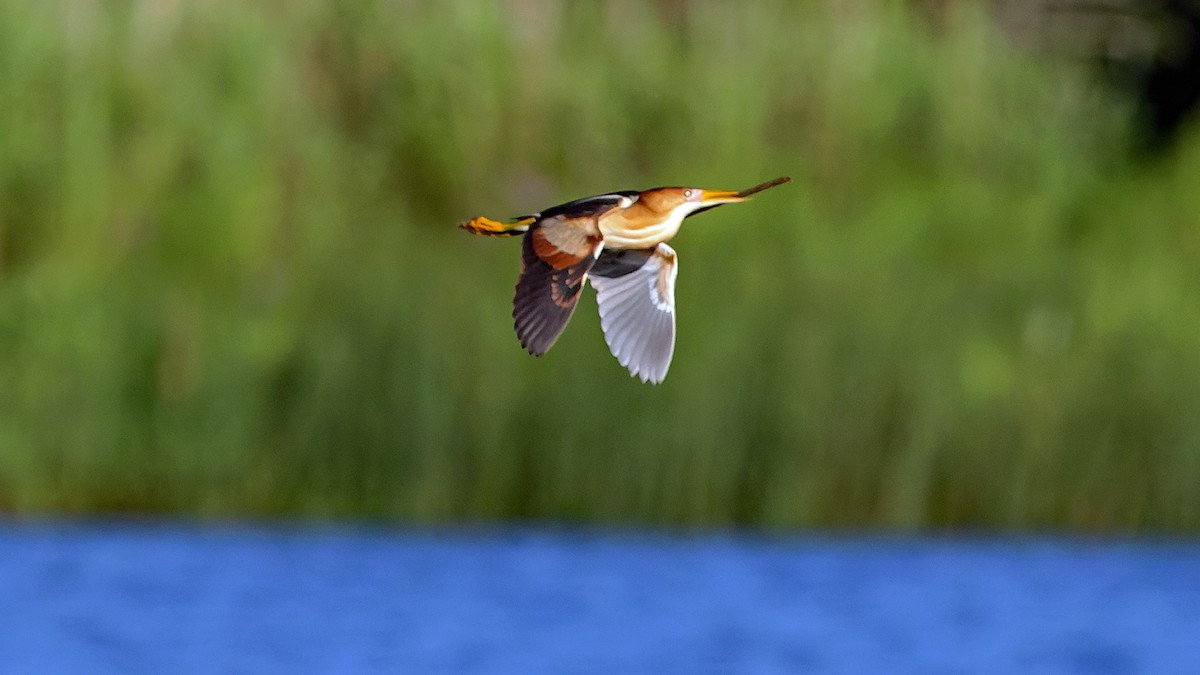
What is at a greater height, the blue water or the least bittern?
the least bittern

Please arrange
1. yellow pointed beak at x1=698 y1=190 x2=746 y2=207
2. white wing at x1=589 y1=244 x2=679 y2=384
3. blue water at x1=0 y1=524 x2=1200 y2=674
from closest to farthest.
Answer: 1. yellow pointed beak at x1=698 y1=190 x2=746 y2=207
2. white wing at x1=589 y1=244 x2=679 y2=384
3. blue water at x1=0 y1=524 x2=1200 y2=674

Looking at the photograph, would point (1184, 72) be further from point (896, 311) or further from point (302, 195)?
point (302, 195)

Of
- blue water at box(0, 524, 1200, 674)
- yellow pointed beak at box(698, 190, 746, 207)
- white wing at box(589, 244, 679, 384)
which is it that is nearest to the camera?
yellow pointed beak at box(698, 190, 746, 207)

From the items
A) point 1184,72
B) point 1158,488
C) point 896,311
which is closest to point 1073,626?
point 1158,488

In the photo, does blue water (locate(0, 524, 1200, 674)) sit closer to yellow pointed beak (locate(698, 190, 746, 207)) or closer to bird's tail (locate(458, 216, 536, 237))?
bird's tail (locate(458, 216, 536, 237))

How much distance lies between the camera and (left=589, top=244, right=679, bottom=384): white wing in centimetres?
172

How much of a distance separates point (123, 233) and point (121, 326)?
323mm

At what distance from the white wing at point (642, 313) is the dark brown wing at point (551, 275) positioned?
0.26 feet

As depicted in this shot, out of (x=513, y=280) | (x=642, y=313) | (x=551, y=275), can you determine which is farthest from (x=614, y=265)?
(x=513, y=280)

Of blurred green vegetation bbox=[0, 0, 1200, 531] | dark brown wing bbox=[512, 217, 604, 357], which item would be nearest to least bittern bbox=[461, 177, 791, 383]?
dark brown wing bbox=[512, 217, 604, 357]

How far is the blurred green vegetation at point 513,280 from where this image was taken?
6.24 metres

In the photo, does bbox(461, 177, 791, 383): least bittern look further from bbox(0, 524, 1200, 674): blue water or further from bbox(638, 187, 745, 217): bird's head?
bbox(0, 524, 1200, 674): blue water

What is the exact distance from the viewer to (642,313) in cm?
186

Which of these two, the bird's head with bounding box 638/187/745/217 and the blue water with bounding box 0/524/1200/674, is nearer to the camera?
the bird's head with bounding box 638/187/745/217
